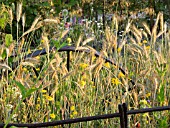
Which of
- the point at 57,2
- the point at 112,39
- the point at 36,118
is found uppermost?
the point at 57,2

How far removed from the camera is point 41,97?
2.50 metres

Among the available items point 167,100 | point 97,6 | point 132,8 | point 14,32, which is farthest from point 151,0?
point 167,100

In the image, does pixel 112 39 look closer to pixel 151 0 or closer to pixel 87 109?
pixel 87 109

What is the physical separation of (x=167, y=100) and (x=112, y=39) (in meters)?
0.55

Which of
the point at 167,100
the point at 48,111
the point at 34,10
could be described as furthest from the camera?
the point at 34,10

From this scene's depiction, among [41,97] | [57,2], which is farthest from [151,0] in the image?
[41,97]

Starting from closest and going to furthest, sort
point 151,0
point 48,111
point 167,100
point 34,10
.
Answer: point 48,111 < point 167,100 < point 34,10 < point 151,0

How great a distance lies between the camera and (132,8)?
721cm

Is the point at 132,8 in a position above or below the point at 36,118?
above

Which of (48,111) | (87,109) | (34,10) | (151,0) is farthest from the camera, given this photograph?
(151,0)

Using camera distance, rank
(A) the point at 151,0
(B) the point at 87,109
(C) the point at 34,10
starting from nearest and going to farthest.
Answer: (B) the point at 87,109 < (C) the point at 34,10 < (A) the point at 151,0

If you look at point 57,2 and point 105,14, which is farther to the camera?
point 105,14

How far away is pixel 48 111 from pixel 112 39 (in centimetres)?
54

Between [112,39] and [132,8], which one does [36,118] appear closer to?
[112,39]
